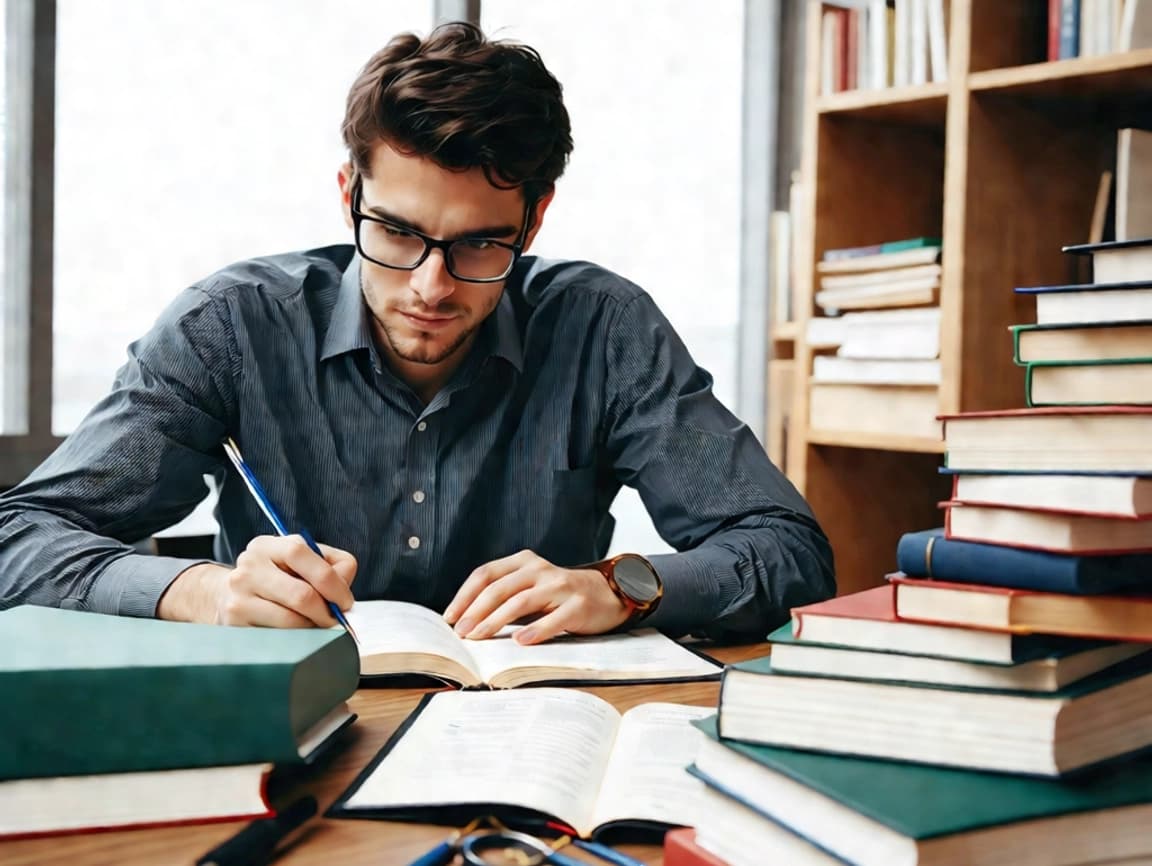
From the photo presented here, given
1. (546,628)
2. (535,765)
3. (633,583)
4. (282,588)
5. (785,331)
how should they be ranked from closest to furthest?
(535,765), (282,588), (546,628), (633,583), (785,331)

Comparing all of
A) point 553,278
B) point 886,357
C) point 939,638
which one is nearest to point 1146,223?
point 886,357

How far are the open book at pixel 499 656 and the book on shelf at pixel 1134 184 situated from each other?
4.36ft

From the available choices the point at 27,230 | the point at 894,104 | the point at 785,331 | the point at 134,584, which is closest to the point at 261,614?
the point at 134,584

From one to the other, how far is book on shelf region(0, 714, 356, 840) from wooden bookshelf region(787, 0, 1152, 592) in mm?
1790

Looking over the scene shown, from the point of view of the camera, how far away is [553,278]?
1.89 meters

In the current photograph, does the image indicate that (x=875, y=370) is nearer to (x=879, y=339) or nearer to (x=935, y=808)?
(x=879, y=339)

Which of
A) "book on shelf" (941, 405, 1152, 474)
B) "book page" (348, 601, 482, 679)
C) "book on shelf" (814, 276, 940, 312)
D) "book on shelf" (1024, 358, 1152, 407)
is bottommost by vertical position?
"book page" (348, 601, 482, 679)

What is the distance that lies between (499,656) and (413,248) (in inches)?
25.6

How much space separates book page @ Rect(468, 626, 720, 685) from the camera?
1.10 meters

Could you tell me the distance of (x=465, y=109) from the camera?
155 centimetres

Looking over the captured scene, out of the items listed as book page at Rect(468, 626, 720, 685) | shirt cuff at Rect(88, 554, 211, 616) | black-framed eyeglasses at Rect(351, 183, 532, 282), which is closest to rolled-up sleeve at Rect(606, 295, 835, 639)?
book page at Rect(468, 626, 720, 685)

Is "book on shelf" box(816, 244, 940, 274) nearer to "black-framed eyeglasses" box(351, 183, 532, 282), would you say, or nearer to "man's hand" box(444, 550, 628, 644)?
"black-framed eyeglasses" box(351, 183, 532, 282)

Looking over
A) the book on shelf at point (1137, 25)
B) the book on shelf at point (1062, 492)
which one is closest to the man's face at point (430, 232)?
the book on shelf at point (1062, 492)

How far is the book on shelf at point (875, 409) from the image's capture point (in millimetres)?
2321
